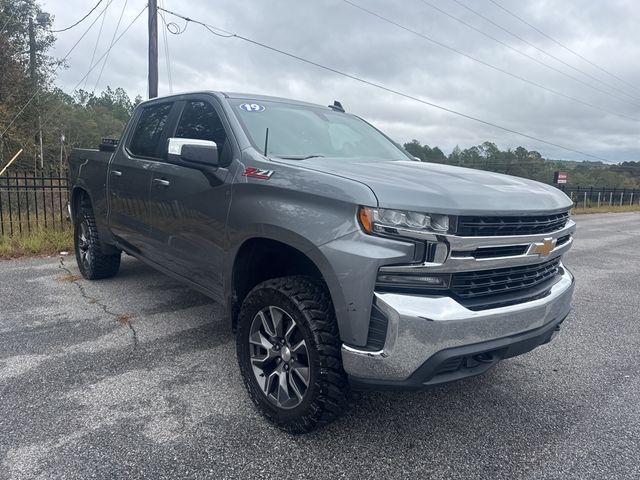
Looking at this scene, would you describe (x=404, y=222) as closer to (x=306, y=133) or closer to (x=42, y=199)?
(x=306, y=133)

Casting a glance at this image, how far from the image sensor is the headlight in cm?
222

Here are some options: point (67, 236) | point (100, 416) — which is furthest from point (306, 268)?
point (67, 236)

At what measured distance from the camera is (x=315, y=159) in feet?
10.1

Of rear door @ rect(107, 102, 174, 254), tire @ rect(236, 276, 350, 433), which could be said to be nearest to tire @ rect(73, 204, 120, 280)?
rear door @ rect(107, 102, 174, 254)

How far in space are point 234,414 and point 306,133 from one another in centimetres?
202

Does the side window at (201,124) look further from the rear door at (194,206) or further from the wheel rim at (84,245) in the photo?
the wheel rim at (84,245)

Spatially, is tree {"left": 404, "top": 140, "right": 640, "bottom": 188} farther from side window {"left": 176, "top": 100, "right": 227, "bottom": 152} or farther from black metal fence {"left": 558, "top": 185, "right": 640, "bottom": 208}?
side window {"left": 176, "top": 100, "right": 227, "bottom": 152}

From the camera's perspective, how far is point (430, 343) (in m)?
2.15

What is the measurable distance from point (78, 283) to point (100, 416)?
3331 millimetres

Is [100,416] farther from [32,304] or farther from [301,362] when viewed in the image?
[32,304]

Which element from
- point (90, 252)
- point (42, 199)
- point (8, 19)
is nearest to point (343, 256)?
point (90, 252)

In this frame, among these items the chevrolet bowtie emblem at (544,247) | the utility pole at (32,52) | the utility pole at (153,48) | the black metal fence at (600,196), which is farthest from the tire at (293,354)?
the black metal fence at (600,196)

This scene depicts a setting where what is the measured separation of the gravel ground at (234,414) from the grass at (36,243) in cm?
311

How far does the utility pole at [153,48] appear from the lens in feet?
35.4
